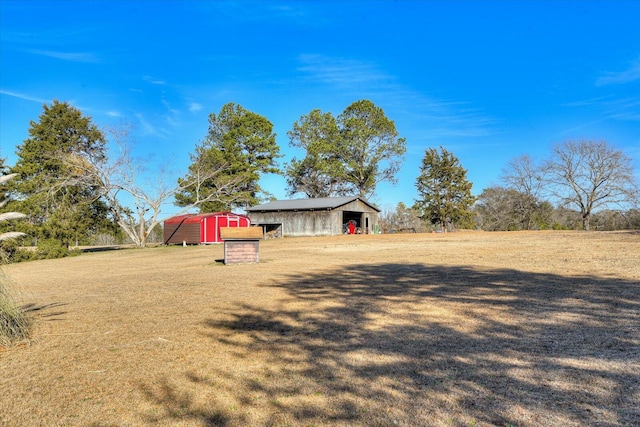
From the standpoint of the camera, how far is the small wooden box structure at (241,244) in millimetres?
15734

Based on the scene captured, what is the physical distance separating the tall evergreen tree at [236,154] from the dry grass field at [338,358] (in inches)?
1599

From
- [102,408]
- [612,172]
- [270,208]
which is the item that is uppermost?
[612,172]

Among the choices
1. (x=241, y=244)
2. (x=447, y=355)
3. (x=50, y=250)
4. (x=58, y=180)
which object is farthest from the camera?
(x=58, y=180)

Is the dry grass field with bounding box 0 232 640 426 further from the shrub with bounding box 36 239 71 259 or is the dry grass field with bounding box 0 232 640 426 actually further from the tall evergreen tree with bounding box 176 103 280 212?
the tall evergreen tree with bounding box 176 103 280 212

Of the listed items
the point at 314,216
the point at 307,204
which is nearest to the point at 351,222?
the point at 307,204

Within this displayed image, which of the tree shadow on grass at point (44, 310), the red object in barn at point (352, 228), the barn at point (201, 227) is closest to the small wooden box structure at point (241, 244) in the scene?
the tree shadow on grass at point (44, 310)

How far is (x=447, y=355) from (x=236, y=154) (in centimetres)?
4896

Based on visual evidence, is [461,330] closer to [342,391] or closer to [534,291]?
[342,391]

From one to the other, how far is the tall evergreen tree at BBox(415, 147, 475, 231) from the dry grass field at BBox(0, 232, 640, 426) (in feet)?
138

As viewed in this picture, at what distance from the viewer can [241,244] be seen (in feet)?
53.5

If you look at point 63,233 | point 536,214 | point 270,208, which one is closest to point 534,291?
point 63,233

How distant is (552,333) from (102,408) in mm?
5251

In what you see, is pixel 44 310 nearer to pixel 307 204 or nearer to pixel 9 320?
pixel 9 320

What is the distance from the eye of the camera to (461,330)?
565 cm
